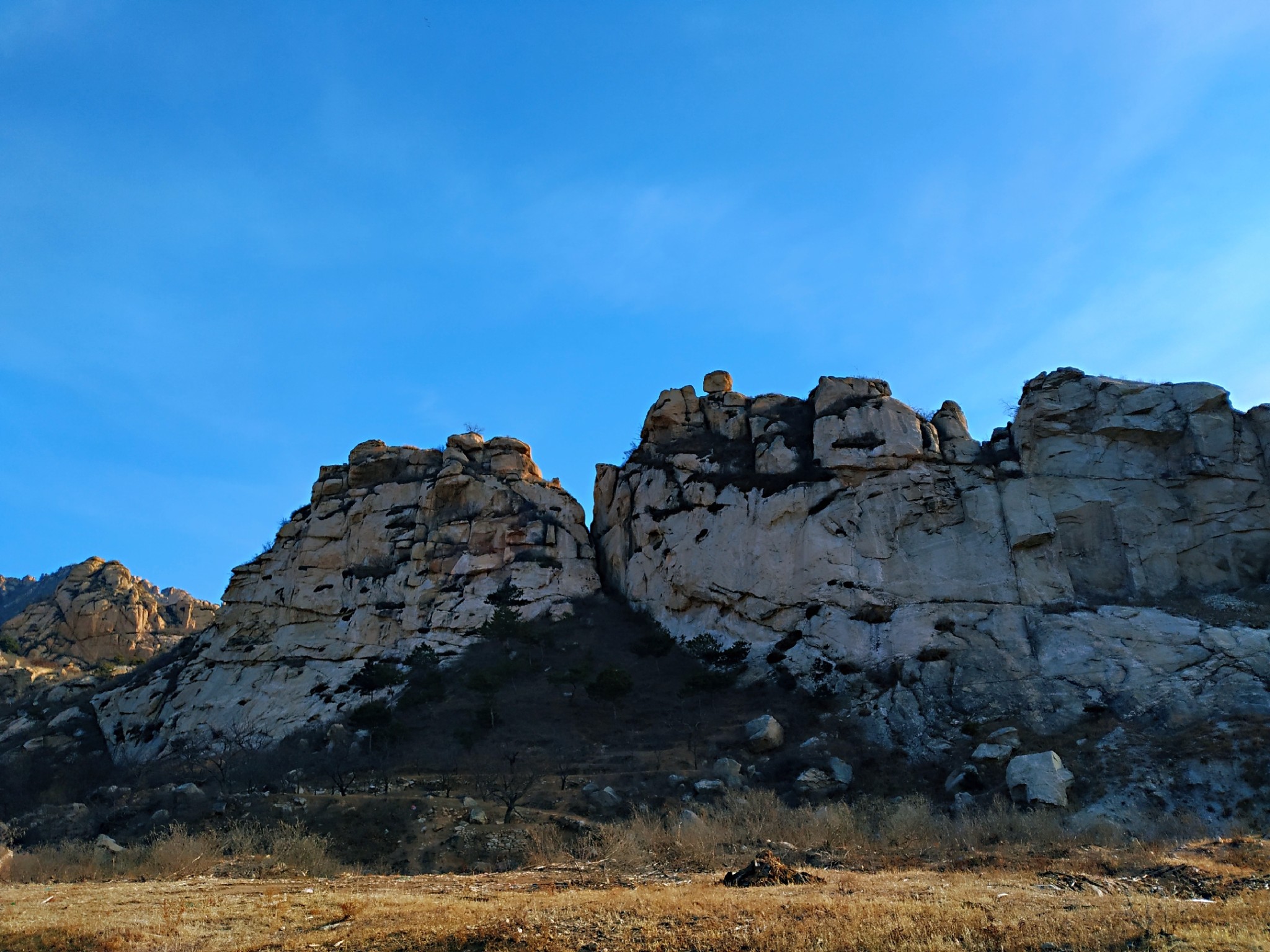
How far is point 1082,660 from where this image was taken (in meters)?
34.0

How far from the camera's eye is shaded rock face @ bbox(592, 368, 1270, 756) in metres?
33.8


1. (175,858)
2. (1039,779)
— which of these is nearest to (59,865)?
(175,858)

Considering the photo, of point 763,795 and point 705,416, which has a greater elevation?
point 705,416

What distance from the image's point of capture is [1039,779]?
89.7 ft

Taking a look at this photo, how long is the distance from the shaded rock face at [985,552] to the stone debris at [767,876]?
17.0 metres

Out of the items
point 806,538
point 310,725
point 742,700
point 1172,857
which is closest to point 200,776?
point 310,725

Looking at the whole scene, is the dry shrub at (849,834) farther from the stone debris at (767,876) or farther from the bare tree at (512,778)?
the bare tree at (512,778)

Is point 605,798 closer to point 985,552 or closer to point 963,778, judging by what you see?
point 963,778

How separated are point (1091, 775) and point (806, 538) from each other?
1777 centimetres

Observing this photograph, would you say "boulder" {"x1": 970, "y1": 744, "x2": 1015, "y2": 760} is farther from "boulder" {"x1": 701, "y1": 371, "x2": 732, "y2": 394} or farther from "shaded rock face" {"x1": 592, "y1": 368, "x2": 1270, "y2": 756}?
"boulder" {"x1": 701, "y1": 371, "x2": 732, "y2": 394}

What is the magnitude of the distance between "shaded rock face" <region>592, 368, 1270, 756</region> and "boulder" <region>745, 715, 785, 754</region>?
367 centimetres

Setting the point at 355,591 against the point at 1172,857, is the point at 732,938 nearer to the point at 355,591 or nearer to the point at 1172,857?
the point at 1172,857

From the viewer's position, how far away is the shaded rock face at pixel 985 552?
3381cm

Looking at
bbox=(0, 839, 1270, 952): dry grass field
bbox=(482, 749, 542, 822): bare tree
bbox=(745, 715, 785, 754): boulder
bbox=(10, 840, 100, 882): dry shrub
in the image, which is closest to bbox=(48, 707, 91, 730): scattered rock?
bbox=(482, 749, 542, 822): bare tree
